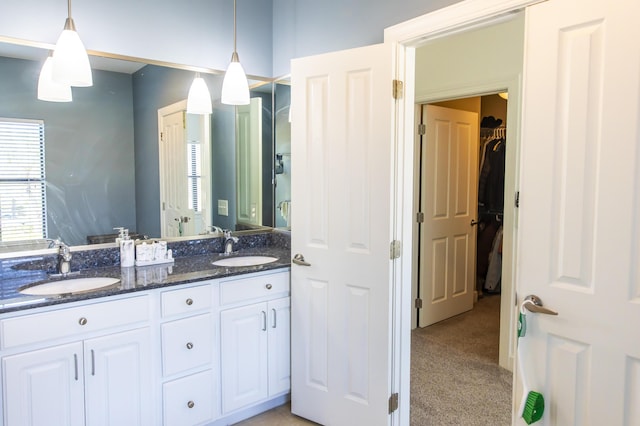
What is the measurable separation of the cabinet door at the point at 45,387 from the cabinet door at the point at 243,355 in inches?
27.6

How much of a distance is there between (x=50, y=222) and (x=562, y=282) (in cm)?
242

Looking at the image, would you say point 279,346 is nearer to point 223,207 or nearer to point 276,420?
point 276,420

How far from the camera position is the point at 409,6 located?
2146mm

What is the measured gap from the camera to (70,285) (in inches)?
84.1

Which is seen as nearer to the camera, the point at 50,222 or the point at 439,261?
the point at 50,222

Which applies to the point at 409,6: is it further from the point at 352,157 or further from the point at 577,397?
the point at 577,397

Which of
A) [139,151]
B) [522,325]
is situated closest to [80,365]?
[139,151]

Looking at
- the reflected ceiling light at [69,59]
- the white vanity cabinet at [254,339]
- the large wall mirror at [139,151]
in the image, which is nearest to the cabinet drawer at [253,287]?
the white vanity cabinet at [254,339]

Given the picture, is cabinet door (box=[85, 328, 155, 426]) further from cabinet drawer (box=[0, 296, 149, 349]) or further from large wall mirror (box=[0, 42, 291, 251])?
large wall mirror (box=[0, 42, 291, 251])

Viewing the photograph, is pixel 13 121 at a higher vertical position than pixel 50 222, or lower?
higher

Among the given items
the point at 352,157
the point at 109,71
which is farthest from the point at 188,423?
the point at 109,71

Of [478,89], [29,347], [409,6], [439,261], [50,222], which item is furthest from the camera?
[439,261]

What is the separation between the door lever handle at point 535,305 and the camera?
1616 mm

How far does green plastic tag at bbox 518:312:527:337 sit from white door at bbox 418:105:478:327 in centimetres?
219
